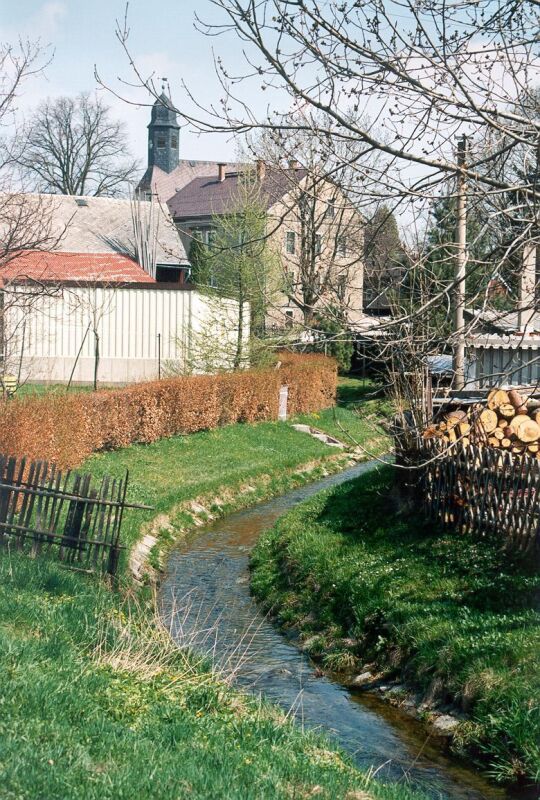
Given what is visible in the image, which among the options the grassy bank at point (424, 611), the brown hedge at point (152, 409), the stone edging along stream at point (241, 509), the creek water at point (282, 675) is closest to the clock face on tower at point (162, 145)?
the brown hedge at point (152, 409)

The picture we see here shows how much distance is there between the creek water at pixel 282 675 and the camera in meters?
7.60

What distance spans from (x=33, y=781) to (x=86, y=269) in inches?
1185

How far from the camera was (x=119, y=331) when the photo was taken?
30344 mm

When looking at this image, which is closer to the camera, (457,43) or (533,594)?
(457,43)

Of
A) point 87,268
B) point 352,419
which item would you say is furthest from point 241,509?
point 87,268

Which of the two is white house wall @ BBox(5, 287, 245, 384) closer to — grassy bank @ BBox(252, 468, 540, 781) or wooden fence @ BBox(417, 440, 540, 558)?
grassy bank @ BBox(252, 468, 540, 781)

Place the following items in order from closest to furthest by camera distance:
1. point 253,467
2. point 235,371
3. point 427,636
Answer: point 427,636 < point 253,467 < point 235,371

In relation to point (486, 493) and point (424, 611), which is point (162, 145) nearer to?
point (486, 493)

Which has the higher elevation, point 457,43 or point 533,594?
point 457,43

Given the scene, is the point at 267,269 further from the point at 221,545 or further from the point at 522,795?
the point at 522,795

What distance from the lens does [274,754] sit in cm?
577

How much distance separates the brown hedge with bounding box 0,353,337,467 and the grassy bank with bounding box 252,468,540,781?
13.9 ft

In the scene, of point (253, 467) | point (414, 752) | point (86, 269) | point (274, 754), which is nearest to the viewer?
point (274, 754)

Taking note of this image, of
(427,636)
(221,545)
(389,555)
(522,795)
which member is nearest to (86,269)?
(221,545)
